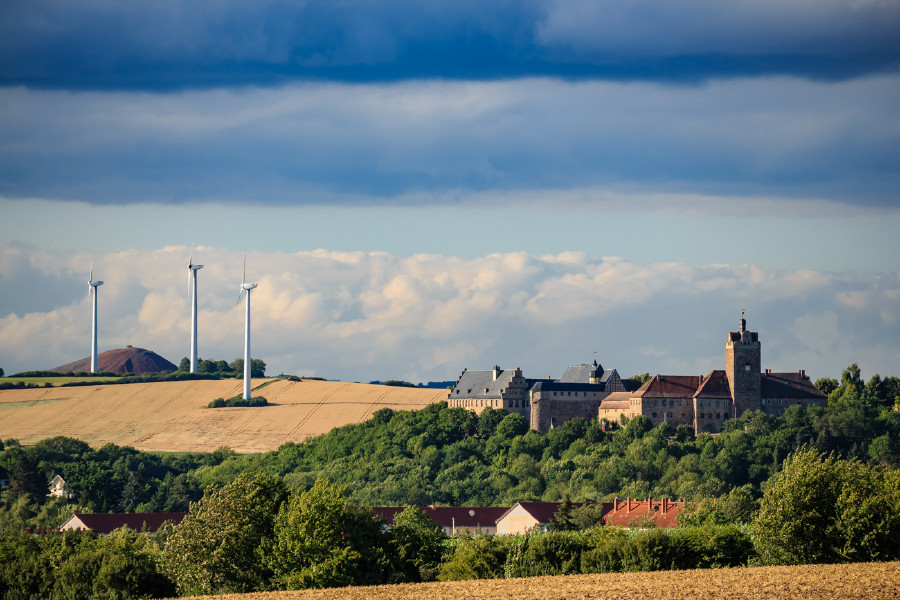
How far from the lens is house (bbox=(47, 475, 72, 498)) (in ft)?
534

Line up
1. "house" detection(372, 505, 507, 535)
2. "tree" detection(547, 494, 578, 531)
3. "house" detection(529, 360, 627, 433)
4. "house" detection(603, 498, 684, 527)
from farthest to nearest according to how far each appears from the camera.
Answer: "house" detection(529, 360, 627, 433)
"house" detection(372, 505, 507, 535)
"house" detection(603, 498, 684, 527)
"tree" detection(547, 494, 578, 531)

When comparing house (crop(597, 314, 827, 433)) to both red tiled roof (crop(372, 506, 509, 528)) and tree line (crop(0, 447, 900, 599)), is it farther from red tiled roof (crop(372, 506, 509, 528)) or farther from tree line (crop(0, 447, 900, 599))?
tree line (crop(0, 447, 900, 599))

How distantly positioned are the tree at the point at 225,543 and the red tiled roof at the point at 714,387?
104858 mm

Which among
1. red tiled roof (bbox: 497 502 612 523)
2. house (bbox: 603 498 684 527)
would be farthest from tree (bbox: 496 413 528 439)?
house (bbox: 603 498 684 527)

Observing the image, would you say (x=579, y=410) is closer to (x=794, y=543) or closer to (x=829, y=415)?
(x=829, y=415)

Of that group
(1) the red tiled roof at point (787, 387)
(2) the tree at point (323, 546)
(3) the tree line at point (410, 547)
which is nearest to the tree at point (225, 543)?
(3) the tree line at point (410, 547)

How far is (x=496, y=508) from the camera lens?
146 meters

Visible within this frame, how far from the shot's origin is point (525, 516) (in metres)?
136

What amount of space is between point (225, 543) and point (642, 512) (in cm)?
7039

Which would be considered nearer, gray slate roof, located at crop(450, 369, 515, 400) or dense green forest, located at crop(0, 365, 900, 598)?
dense green forest, located at crop(0, 365, 900, 598)

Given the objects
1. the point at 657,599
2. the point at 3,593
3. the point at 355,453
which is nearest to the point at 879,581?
the point at 657,599

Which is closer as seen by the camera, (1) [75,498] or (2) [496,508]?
(2) [496,508]

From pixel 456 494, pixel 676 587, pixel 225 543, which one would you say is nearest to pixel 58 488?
pixel 456 494

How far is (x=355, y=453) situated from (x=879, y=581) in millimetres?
133006
